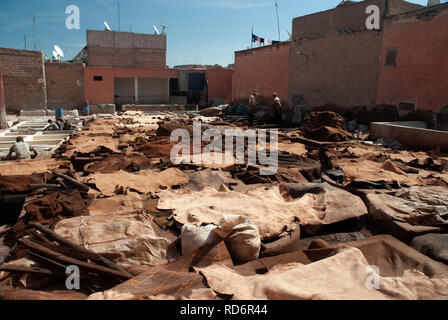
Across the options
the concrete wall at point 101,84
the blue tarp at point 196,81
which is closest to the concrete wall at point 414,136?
the blue tarp at point 196,81

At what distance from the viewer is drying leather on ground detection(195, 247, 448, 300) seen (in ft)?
7.59

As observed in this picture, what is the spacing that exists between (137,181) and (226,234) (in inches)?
128

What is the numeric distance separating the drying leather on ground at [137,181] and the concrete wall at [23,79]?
19.3 metres

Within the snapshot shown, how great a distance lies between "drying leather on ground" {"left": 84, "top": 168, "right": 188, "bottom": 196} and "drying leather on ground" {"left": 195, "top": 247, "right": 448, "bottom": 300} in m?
3.03

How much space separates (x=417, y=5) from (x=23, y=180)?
51.7ft

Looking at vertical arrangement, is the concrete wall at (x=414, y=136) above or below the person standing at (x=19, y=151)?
above

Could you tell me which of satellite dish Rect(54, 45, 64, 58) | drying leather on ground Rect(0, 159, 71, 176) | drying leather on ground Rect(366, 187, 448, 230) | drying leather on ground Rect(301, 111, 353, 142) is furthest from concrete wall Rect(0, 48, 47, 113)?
drying leather on ground Rect(366, 187, 448, 230)

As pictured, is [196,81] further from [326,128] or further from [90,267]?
[90,267]

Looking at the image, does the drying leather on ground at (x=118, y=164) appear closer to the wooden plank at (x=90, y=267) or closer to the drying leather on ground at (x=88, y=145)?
the drying leather on ground at (x=88, y=145)

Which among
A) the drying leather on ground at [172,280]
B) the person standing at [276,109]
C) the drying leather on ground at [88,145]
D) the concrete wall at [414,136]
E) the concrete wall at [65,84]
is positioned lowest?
the drying leather on ground at [172,280]

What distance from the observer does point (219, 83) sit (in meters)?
28.6

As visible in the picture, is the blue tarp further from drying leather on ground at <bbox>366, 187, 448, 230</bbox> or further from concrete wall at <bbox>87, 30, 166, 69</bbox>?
drying leather on ground at <bbox>366, 187, 448, 230</bbox>

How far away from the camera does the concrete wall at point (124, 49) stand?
34.9 m

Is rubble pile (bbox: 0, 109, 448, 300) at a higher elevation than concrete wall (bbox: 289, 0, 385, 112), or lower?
lower
